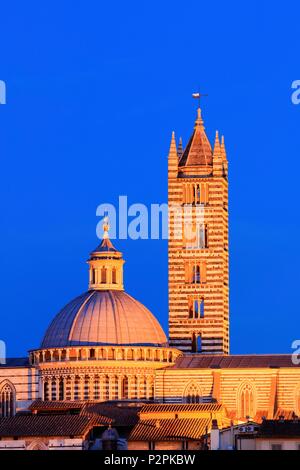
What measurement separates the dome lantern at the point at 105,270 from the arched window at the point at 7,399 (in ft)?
18.9

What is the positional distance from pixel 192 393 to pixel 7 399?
855cm

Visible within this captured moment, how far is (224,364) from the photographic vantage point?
120 metres

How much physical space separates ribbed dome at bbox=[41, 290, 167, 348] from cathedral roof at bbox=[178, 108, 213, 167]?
8.93 metres

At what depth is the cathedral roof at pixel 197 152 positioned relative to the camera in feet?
420

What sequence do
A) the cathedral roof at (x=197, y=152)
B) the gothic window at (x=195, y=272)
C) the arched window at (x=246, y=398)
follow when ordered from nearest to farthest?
the arched window at (x=246, y=398) → the gothic window at (x=195, y=272) → the cathedral roof at (x=197, y=152)

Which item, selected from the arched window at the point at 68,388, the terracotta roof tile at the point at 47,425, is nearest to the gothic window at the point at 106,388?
the arched window at the point at 68,388

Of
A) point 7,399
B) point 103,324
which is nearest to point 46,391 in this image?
point 7,399

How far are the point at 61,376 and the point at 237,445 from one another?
88.4 feet

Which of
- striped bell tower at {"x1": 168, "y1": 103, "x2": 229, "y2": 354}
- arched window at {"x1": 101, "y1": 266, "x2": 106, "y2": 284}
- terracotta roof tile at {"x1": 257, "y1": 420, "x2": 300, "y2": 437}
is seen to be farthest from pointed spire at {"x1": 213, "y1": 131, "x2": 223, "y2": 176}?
terracotta roof tile at {"x1": 257, "y1": 420, "x2": 300, "y2": 437}

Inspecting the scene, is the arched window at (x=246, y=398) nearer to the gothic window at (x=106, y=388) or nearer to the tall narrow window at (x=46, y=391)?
the gothic window at (x=106, y=388)
